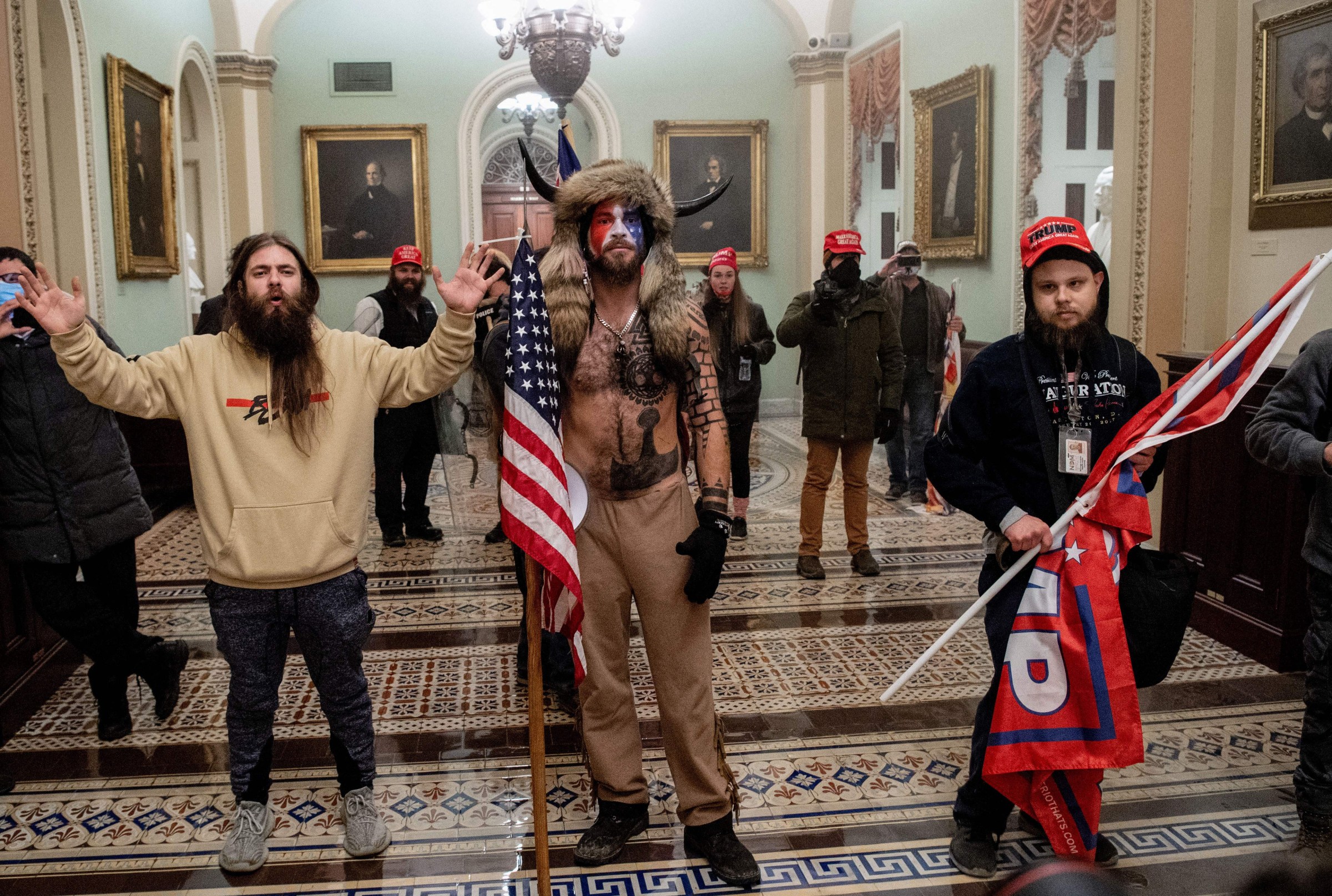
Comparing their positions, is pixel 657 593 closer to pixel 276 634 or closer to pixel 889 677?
pixel 276 634

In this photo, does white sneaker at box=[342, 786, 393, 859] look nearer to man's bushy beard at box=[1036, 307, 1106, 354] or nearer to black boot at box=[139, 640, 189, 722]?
black boot at box=[139, 640, 189, 722]

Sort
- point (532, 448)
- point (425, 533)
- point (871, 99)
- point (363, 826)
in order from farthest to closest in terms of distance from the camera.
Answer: point (871, 99) → point (425, 533) → point (363, 826) → point (532, 448)

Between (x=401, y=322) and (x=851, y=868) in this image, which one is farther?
(x=401, y=322)

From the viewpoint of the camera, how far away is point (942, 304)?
8.08 metres

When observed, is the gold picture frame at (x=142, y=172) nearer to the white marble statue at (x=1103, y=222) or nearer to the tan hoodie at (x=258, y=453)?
the tan hoodie at (x=258, y=453)

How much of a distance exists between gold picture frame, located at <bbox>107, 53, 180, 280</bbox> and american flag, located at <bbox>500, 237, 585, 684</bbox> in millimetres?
6326

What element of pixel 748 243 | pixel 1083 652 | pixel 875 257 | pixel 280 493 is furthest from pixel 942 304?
pixel 280 493

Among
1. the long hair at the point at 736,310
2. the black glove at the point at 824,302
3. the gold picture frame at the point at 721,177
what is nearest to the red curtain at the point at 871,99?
the gold picture frame at the point at 721,177

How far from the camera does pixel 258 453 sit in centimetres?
289

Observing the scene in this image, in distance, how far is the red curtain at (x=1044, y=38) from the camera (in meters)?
7.39

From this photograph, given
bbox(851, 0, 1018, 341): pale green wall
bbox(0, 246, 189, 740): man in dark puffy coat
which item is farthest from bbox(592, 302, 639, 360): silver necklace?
bbox(851, 0, 1018, 341): pale green wall

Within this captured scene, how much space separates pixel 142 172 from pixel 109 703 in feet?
18.5

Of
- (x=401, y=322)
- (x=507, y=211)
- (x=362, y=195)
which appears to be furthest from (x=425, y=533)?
(x=507, y=211)

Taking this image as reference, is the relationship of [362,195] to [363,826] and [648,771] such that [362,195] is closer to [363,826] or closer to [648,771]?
[648,771]
